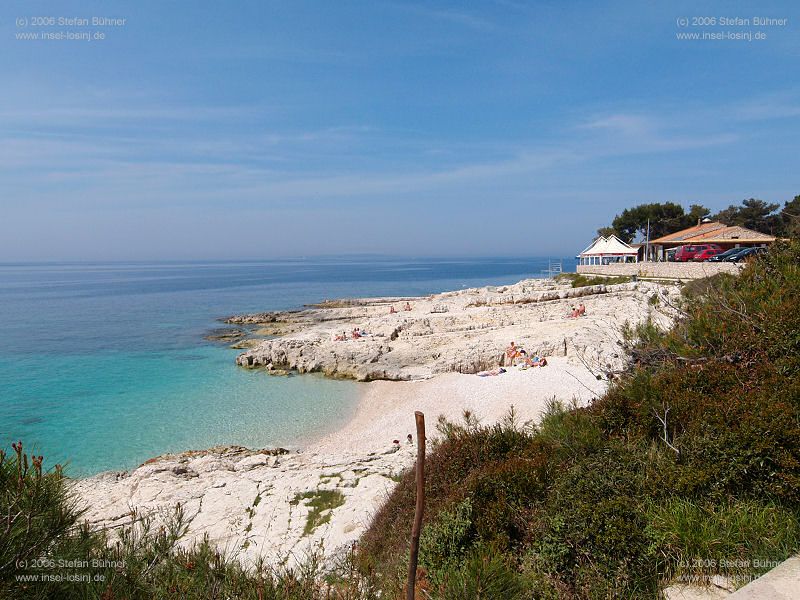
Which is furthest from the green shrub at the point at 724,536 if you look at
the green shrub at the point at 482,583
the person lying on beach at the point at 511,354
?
the person lying on beach at the point at 511,354

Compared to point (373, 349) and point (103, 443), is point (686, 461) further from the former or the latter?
point (373, 349)

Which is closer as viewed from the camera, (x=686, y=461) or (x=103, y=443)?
(x=686, y=461)

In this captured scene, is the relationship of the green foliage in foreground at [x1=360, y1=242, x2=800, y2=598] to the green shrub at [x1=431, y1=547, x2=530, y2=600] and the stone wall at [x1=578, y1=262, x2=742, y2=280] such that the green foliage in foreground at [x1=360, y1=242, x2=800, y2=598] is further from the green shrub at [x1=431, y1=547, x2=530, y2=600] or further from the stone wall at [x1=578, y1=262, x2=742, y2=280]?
the stone wall at [x1=578, y1=262, x2=742, y2=280]

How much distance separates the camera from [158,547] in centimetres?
357

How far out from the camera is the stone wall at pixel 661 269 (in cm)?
2542

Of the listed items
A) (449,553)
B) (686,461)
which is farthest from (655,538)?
(449,553)

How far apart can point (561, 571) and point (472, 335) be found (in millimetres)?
22314

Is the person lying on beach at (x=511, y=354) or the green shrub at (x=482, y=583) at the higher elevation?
the green shrub at (x=482, y=583)

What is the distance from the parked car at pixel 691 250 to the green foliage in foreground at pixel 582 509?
1165 inches

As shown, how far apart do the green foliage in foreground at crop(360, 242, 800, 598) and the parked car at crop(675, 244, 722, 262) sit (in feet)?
97.7

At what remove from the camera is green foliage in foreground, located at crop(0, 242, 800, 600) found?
10.7 feet

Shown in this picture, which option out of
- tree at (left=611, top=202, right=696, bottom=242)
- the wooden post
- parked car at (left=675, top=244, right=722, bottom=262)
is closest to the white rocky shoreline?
the wooden post

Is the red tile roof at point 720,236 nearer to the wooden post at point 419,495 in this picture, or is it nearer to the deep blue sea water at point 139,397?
the deep blue sea water at point 139,397

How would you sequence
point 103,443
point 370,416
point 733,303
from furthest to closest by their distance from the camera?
point 370,416, point 103,443, point 733,303
